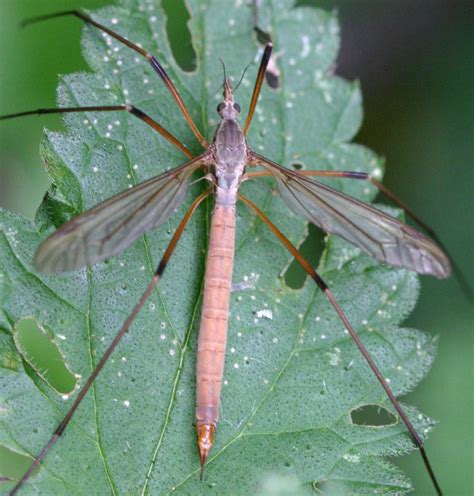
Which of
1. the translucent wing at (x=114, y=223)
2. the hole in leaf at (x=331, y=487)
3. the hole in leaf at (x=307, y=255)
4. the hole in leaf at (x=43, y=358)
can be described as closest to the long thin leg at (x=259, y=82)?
the translucent wing at (x=114, y=223)

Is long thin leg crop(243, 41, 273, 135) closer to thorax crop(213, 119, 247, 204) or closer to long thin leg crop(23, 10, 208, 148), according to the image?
thorax crop(213, 119, 247, 204)

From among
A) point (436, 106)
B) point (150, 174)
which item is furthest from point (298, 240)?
point (436, 106)

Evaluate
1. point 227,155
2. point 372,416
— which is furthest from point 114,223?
point 372,416

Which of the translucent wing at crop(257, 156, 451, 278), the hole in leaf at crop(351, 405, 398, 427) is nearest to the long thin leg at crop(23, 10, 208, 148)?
the translucent wing at crop(257, 156, 451, 278)

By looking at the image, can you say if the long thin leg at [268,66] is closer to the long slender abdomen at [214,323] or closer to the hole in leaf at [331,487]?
the long slender abdomen at [214,323]

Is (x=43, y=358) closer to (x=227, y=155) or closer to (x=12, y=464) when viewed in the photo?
(x=12, y=464)

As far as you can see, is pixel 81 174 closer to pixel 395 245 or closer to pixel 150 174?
pixel 150 174
